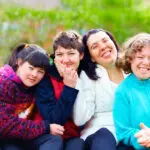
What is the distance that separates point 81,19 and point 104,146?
4.98 meters

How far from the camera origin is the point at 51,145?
3.29m

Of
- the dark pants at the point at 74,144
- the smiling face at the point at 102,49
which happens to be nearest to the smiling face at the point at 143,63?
the smiling face at the point at 102,49

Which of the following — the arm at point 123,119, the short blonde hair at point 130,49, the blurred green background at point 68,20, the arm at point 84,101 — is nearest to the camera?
the arm at point 123,119

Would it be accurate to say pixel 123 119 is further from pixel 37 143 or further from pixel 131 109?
pixel 37 143

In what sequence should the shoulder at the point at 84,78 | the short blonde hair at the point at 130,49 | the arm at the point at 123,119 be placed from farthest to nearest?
the shoulder at the point at 84,78 → the short blonde hair at the point at 130,49 → the arm at the point at 123,119

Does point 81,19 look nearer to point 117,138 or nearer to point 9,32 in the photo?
point 9,32

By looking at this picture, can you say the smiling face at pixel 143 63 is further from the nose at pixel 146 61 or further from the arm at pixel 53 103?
the arm at pixel 53 103

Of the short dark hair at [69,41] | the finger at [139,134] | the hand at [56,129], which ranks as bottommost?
the hand at [56,129]

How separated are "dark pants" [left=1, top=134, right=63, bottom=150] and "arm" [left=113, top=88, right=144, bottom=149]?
42 centimetres

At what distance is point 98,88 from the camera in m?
3.66

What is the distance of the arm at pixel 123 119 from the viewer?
328cm

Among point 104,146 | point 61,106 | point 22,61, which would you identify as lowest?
point 104,146

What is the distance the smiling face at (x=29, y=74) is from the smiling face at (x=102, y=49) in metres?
0.46

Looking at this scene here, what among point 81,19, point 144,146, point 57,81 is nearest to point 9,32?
point 81,19
